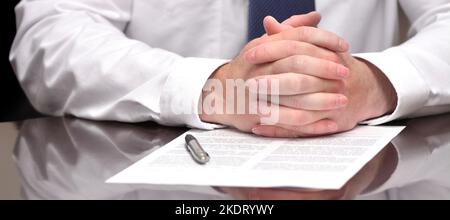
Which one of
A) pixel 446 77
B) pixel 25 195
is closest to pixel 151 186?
pixel 25 195

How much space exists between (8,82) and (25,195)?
3.40ft

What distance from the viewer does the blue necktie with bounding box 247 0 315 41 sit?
1335mm

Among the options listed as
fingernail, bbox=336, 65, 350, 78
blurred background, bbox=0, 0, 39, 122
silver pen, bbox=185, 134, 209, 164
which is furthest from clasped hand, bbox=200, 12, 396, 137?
blurred background, bbox=0, 0, 39, 122

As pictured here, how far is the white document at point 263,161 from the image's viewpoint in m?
0.78

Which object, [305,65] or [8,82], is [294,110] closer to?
[305,65]

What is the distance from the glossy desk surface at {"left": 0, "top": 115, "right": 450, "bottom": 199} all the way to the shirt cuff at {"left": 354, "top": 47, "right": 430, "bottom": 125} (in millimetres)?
33

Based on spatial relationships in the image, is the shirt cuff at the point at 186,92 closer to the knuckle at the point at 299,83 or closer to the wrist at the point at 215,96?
the wrist at the point at 215,96

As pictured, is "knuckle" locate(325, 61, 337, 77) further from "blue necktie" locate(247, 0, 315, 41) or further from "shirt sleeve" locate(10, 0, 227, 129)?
"blue necktie" locate(247, 0, 315, 41)

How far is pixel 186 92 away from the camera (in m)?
1.12

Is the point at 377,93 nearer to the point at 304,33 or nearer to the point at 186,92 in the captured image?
the point at 304,33

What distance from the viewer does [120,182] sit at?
818 mm

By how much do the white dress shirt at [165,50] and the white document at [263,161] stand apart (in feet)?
0.39
